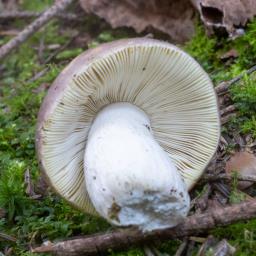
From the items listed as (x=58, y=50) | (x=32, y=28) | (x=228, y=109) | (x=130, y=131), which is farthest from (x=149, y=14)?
(x=130, y=131)

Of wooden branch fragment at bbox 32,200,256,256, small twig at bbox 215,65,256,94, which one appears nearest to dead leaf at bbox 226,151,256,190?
wooden branch fragment at bbox 32,200,256,256

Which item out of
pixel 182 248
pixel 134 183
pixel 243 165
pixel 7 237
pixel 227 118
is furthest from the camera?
pixel 227 118

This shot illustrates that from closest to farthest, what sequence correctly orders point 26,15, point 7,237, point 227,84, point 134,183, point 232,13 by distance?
point 134,183, point 7,237, point 227,84, point 232,13, point 26,15

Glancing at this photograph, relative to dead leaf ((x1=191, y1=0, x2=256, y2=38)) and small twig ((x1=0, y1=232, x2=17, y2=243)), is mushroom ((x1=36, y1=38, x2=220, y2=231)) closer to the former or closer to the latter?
small twig ((x1=0, y1=232, x2=17, y2=243))

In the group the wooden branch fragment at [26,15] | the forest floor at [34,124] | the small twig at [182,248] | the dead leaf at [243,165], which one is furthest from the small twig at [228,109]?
the wooden branch fragment at [26,15]

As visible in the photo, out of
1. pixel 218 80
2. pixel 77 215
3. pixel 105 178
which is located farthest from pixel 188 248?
pixel 218 80

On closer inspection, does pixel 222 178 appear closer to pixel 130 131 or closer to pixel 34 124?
pixel 130 131
